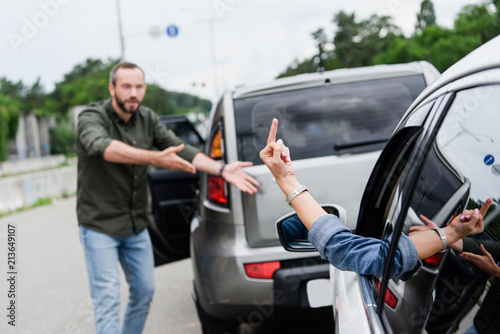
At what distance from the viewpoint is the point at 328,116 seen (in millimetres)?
3400

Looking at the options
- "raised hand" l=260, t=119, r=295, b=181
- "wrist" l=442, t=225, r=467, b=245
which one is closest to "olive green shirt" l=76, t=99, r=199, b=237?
"raised hand" l=260, t=119, r=295, b=181

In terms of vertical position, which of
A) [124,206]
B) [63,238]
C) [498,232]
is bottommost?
[63,238]

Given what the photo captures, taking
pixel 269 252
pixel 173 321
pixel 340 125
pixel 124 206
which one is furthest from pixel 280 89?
pixel 173 321

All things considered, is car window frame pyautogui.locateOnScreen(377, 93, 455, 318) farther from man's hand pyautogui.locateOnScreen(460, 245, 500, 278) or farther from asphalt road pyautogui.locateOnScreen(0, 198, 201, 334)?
asphalt road pyautogui.locateOnScreen(0, 198, 201, 334)

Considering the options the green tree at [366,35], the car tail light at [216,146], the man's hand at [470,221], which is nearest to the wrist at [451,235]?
the man's hand at [470,221]

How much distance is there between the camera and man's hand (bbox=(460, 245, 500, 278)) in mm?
1137

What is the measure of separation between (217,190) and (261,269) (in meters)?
0.62

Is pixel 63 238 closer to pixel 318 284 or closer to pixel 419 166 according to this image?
pixel 318 284

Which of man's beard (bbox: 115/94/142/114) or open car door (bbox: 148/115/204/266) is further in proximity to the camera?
open car door (bbox: 148/115/204/266)

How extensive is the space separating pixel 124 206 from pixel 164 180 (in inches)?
45.3

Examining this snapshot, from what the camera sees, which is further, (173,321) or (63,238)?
(63,238)

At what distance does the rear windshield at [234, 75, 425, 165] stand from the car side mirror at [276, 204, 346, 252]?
1322mm

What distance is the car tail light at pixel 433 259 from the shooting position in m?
1.36

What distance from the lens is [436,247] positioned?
1.35 m
